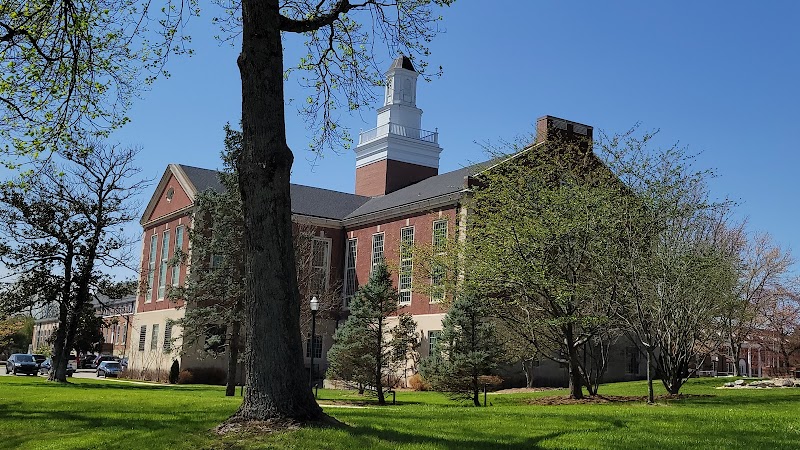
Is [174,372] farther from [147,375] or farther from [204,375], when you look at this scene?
[147,375]

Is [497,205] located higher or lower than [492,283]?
higher

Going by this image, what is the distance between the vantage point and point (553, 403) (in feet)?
64.7

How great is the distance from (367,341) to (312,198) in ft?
71.8

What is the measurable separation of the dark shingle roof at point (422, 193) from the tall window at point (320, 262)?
228cm

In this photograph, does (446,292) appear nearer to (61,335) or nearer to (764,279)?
(61,335)

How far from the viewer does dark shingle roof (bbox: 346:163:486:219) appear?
36.5 m

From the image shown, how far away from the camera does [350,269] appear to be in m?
42.6

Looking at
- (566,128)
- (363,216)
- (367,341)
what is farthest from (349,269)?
(367,341)

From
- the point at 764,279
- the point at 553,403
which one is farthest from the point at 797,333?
the point at 553,403

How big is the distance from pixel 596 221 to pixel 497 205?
3.22 metres

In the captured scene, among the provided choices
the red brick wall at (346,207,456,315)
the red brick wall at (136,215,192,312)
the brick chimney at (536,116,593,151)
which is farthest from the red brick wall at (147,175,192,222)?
the brick chimney at (536,116,593,151)

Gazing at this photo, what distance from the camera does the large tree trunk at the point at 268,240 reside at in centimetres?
970

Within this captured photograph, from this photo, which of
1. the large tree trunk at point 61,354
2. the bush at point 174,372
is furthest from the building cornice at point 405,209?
the large tree trunk at point 61,354

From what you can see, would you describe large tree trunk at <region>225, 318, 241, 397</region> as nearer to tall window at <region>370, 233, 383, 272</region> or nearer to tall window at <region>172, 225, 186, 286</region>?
tall window at <region>370, 233, 383, 272</region>
